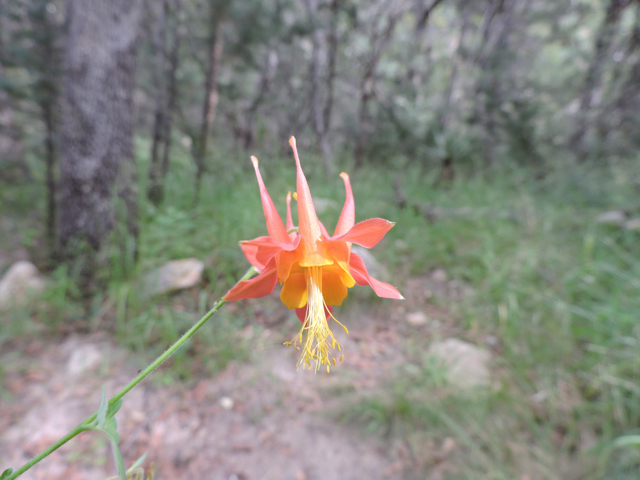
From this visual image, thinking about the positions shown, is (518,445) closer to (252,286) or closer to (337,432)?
(337,432)

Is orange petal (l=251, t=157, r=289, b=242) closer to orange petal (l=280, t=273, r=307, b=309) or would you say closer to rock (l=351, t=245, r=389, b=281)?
orange petal (l=280, t=273, r=307, b=309)

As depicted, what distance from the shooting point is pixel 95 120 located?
Answer: 9.31ft

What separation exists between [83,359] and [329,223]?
8.32ft

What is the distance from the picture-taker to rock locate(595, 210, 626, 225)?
13.1ft

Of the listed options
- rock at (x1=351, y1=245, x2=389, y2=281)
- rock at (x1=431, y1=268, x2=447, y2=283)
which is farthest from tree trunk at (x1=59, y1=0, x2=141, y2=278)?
rock at (x1=431, y1=268, x2=447, y2=283)

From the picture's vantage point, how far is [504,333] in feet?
9.14

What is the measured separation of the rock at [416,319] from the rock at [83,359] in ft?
8.82

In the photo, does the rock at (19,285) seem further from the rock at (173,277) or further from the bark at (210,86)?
the bark at (210,86)

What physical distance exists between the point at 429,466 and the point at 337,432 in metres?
0.61

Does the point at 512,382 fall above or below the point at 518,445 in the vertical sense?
above

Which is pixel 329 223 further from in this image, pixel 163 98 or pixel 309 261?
pixel 309 261

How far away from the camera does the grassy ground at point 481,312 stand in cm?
202

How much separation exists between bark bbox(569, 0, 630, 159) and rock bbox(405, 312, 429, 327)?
6234 millimetres

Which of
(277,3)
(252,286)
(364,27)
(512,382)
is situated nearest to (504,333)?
(512,382)
